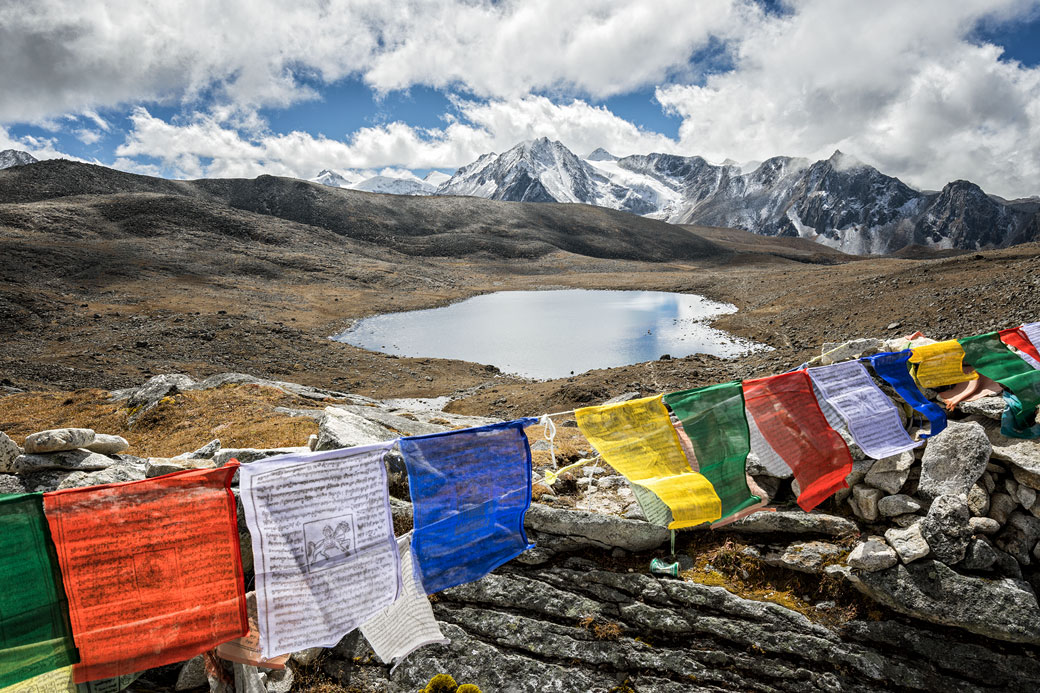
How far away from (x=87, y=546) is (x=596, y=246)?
481ft

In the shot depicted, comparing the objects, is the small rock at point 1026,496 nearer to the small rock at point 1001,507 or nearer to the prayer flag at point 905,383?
the small rock at point 1001,507

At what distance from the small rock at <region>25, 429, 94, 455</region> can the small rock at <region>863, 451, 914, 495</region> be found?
40.0 ft

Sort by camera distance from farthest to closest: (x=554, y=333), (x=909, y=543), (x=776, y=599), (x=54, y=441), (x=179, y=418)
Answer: (x=554, y=333), (x=179, y=418), (x=54, y=441), (x=776, y=599), (x=909, y=543)

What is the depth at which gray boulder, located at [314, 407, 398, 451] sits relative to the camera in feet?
26.6

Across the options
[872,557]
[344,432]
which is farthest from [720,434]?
[344,432]

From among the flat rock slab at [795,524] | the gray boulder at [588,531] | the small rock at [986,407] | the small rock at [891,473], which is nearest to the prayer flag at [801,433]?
the flat rock slab at [795,524]

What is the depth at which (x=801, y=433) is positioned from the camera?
6.86 metres

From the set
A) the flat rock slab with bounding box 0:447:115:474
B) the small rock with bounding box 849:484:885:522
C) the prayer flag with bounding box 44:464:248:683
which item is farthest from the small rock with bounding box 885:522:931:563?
the flat rock slab with bounding box 0:447:115:474

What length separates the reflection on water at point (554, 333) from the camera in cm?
3634

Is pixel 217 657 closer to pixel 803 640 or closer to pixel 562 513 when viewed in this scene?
pixel 562 513

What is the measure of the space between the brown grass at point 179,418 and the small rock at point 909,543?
11381 millimetres

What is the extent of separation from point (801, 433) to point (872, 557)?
1.66 m

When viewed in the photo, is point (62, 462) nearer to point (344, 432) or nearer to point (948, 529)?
point (344, 432)

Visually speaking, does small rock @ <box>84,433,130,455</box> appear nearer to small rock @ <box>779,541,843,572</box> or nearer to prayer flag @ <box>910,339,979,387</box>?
small rock @ <box>779,541,843,572</box>
